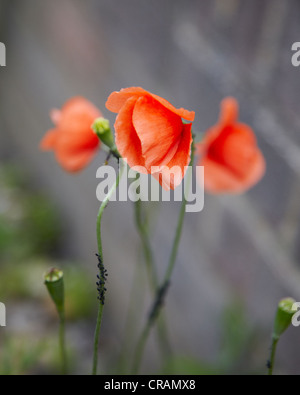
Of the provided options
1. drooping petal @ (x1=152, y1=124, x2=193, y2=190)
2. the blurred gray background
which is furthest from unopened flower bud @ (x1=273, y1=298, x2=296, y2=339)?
the blurred gray background

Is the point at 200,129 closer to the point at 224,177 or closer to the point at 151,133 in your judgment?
the point at 224,177

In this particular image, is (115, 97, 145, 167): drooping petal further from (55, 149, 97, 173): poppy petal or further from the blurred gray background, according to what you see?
the blurred gray background

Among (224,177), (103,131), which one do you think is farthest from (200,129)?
(103,131)

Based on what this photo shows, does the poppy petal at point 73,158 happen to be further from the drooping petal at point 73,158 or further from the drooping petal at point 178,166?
the drooping petal at point 178,166

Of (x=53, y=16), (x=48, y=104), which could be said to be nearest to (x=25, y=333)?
(x=48, y=104)

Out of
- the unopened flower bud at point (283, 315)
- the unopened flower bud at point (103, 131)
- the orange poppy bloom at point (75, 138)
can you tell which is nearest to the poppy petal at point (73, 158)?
the orange poppy bloom at point (75, 138)
